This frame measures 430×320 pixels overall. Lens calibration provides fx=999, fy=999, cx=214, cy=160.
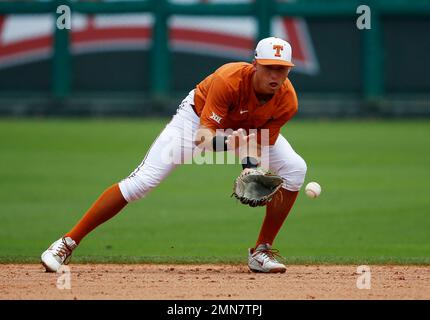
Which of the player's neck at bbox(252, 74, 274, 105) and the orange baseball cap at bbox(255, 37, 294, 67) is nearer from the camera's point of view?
the orange baseball cap at bbox(255, 37, 294, 67)

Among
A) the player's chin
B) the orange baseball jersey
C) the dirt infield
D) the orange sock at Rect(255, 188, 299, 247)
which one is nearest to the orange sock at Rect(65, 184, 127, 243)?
the dirt infield

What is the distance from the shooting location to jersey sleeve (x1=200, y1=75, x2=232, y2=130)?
7.05 meters

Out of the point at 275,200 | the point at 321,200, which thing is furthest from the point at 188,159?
the point at 321,200

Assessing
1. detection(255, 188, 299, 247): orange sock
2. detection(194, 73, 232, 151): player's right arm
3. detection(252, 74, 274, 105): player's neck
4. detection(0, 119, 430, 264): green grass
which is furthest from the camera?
detection(0, 119, 430, 264): green grass

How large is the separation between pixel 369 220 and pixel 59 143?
31.4ft

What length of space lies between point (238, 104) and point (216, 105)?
0.85 ft

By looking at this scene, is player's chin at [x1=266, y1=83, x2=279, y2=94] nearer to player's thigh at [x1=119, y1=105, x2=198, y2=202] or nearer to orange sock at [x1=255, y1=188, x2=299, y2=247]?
player's thigh at [x1=119, y1=105, x2=198, y2=202]

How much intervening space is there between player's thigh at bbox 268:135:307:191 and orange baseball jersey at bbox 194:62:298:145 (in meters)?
0.11

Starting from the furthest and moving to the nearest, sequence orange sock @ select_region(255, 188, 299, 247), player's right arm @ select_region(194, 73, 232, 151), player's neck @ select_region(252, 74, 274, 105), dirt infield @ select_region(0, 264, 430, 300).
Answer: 1. orange sock @ select_region(255, 188, 299, 247)
2. player's neck @ select_region(252, 74, 274, 105)
3. player's right arm @ select_region(194, 73, 232, 151)
4. dirt infield @ select_region(0, 264, 430, 300)

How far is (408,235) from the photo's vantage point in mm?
10398

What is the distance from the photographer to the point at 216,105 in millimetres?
7082

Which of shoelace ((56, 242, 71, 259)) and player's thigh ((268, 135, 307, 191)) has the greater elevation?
player's thigh ((268, 135, 307, 191))

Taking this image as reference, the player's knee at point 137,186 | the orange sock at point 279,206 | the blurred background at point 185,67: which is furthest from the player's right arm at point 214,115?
the blurred background at point 185,67

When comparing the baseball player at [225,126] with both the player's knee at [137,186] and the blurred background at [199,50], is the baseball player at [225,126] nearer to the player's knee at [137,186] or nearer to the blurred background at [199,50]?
Result: the player's knee at [137,186]
